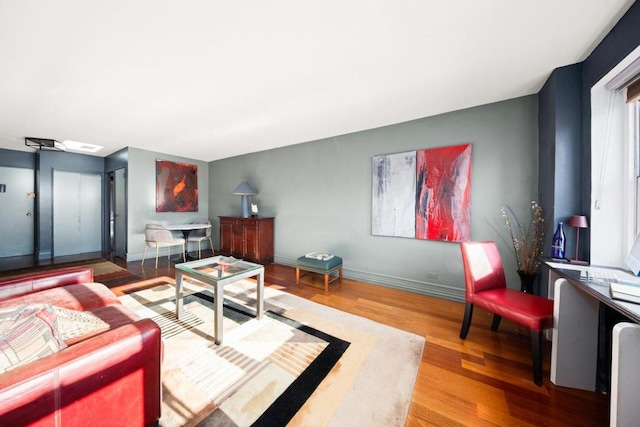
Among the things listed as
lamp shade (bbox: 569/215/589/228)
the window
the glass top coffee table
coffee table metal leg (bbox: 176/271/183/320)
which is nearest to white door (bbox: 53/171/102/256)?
the glass top coffee table

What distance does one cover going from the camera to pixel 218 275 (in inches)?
89.9

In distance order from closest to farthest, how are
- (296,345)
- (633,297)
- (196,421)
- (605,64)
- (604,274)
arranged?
(633,297) → (196,421) → (604,274) → (605,64) → (296,345)

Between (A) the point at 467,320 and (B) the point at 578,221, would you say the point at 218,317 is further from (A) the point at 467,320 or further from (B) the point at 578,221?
(B) the point at 578,221

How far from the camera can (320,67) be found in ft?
6.70

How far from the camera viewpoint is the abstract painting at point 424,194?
2.91 meters

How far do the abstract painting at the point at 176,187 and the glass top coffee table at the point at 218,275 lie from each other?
346 centimetres

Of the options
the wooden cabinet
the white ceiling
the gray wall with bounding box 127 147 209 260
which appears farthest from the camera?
the gray wall with bounding box 127 147 209 260

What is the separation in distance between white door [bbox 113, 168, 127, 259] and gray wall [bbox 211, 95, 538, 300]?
227 centimetres

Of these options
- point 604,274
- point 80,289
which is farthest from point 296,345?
point 604,274

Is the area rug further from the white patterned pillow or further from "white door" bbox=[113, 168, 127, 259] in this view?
"white door" bbox=[113, 168, 127, 259]

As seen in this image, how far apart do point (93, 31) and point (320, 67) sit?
5.44ft

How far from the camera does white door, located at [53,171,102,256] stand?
17.7 feet

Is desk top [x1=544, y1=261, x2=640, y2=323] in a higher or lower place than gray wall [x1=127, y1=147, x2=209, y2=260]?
lower

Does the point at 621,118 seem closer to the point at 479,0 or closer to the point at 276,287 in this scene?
the point at 479,0
